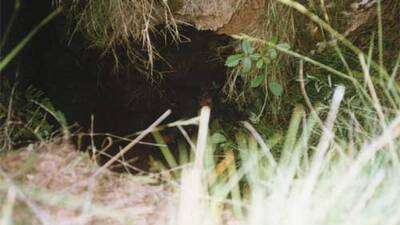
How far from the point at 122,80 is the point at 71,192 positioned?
1.52 m

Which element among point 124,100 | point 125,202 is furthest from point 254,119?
point 125,202

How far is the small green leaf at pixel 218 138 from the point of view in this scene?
8.96 feet

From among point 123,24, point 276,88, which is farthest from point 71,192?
point 276,88

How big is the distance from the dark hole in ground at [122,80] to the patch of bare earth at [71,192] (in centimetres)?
109

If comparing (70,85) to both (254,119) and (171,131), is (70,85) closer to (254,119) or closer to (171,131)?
(171,131)

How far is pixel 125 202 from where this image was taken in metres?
1.53

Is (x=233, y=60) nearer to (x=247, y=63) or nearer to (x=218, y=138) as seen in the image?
(x=247, y=63)

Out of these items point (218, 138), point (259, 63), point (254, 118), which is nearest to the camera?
point (259, 63)

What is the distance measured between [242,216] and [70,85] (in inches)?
60.2

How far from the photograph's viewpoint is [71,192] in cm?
145

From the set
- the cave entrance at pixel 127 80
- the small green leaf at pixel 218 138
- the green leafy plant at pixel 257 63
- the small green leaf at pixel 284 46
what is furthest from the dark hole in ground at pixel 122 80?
the small green leaf at pixel 284 46

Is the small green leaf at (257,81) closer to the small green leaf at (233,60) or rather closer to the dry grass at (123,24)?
the small green leaf at (233,60)

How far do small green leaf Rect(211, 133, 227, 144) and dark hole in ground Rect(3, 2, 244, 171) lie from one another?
126 mm

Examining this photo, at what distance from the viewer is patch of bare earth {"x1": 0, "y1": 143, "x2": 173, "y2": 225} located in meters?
1.34
